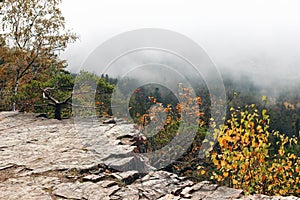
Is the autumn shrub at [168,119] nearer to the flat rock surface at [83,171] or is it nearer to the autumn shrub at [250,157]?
the flat rock surface at [83,171]

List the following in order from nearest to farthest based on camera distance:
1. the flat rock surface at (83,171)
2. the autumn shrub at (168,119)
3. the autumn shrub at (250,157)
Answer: the flat rock surface at (83,171)
the autumn shrub at (250,157)
the autumn shrub at (168,119)

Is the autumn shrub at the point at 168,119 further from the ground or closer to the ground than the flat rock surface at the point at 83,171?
further from the ground

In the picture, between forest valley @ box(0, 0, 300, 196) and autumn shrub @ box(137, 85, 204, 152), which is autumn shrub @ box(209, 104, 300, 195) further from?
autumn shrub @ box(137, 85, 204, 152)

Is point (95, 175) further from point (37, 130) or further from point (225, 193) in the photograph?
point (37, 130)

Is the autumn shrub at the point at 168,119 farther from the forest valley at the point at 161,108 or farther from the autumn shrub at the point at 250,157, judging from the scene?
the autumn shrub at the point at 250,157

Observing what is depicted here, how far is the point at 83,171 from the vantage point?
612cm

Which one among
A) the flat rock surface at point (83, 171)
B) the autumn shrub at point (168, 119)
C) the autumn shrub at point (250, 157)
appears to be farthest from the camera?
the autumn shrub at point (168, 119)

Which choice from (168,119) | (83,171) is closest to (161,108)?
(168,119)

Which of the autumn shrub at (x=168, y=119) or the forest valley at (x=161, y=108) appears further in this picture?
the autumn shrub at (x=168, y=119)

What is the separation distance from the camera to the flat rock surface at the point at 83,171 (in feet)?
16.9

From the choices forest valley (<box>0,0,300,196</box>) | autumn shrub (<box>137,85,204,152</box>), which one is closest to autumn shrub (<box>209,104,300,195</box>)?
forest valley (<box>0,0,300,196</box>)

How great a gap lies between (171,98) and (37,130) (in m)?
4.28

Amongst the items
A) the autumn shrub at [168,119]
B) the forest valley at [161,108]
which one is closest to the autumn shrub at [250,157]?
the forest valley at [161,108]

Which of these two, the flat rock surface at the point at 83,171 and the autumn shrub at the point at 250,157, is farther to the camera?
the autumn shrub at the point at 250,157
